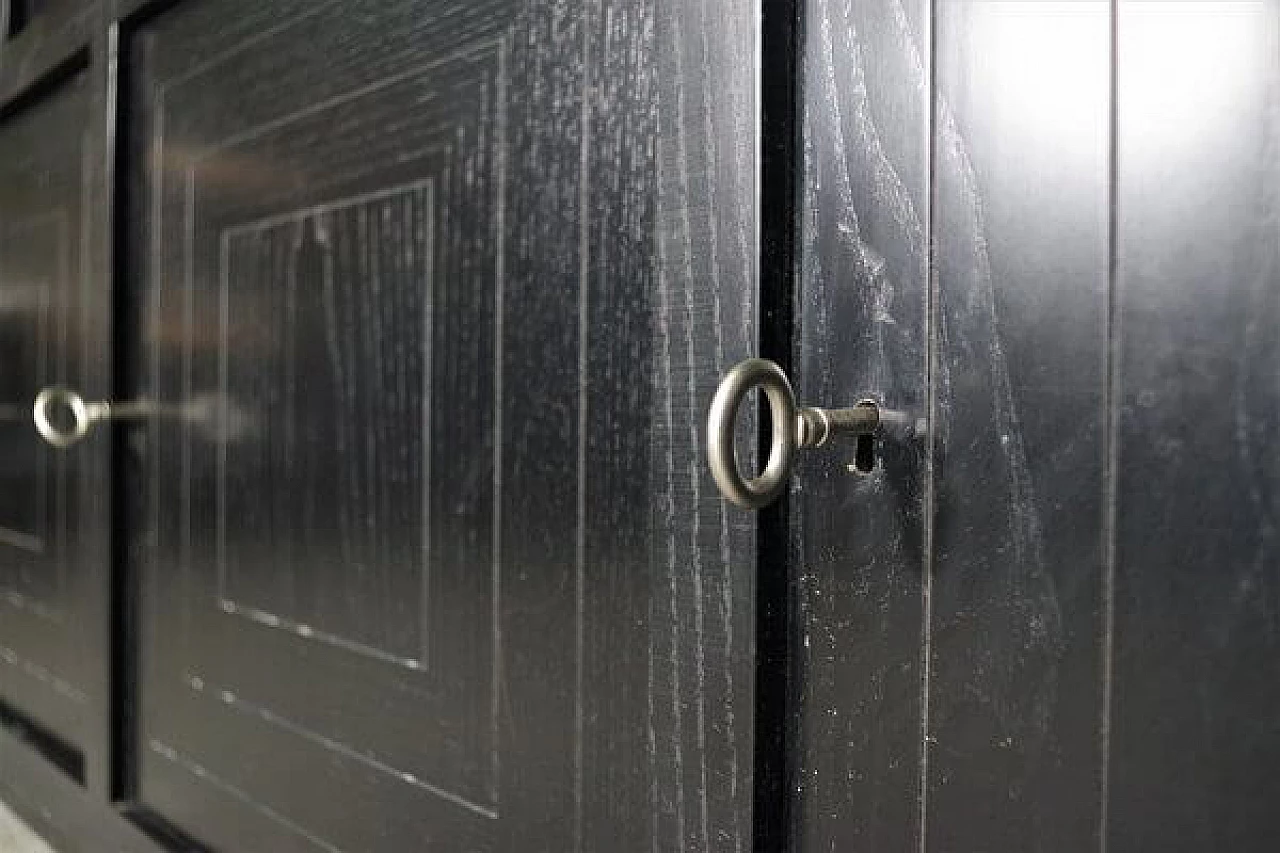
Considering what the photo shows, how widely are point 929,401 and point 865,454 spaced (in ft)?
0.11

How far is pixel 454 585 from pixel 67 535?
62 cm

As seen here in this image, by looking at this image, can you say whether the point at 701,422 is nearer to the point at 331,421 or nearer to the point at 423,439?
the point at 423,439

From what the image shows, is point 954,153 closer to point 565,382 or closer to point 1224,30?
point 1224,30

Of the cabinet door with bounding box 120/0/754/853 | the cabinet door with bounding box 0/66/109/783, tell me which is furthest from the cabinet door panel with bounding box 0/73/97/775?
the cabinet door with bounding box 120/0/754/853

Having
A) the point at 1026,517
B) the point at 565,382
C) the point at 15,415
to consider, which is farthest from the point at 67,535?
the point at 1026,517

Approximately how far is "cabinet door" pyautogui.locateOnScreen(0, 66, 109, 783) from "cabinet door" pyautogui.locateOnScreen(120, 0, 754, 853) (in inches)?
3.4

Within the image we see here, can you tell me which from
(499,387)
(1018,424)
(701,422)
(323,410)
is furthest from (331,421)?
(1018,424)

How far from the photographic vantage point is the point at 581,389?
1.69 feet

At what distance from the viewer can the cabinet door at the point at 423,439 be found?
481 mm

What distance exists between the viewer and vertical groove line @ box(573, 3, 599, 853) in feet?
1.67

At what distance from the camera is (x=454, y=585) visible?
594 millimetres

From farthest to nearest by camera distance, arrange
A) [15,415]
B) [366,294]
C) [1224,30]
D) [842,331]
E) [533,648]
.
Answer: [15,415]
[366,294]
[533,648]
[842,331]
[1224,30]

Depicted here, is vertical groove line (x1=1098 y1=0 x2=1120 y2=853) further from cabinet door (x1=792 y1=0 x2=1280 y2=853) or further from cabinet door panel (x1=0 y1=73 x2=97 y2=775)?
cabinet door panel (x1=0 y1=73 x2=97 y2=775)

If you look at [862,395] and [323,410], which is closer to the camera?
[862,395]
